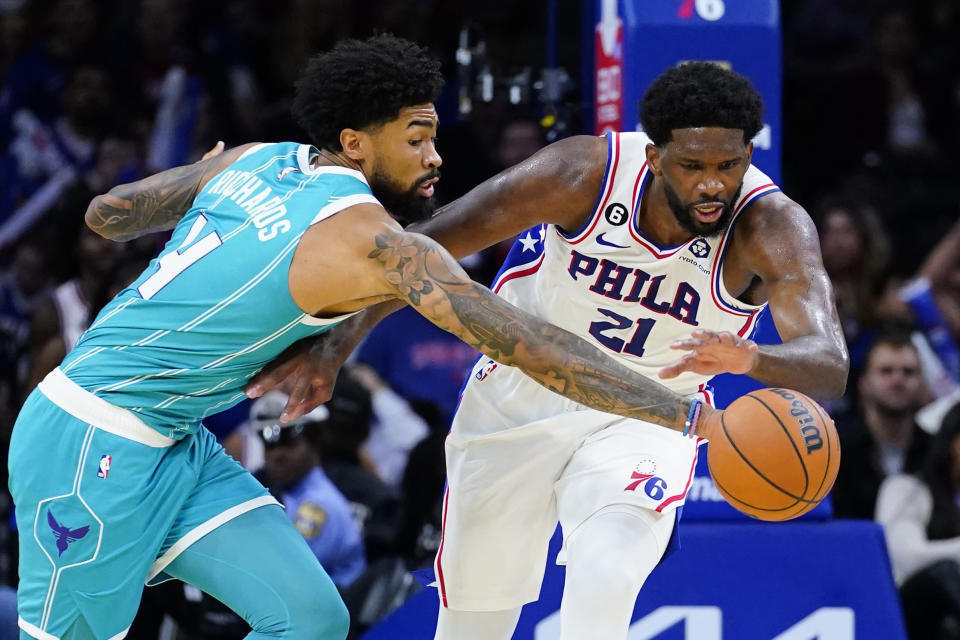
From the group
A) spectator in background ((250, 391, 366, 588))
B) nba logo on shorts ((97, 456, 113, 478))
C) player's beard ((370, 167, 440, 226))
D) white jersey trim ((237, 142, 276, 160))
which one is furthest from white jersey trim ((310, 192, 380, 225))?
spectator in background ((250, 391, 366, 588))

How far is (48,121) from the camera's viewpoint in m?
9.36

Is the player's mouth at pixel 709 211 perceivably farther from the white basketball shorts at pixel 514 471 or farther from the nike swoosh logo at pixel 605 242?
the white basketball shorts at pixel 514 471

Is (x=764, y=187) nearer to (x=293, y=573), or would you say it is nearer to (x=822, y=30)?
(x=293, y=573)

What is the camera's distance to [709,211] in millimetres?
4113

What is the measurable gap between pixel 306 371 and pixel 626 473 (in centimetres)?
102

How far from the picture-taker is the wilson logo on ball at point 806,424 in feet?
11.9

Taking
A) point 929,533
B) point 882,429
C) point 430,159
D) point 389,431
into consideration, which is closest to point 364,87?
point 430,159

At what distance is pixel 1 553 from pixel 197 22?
4.73m

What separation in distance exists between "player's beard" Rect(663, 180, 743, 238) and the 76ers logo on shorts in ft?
2.38

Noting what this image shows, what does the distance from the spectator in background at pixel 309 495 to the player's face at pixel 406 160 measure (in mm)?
2481

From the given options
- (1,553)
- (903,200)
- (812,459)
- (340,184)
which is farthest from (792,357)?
(903,200)

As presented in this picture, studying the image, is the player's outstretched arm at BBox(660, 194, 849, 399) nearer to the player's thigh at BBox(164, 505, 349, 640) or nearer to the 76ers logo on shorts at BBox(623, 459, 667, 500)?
the 76ers logo on shorts at BBox(623, 459, 667, 500)

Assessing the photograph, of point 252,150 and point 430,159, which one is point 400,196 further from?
point 252,150

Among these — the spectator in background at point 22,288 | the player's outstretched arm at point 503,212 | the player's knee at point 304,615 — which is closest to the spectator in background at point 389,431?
the spectator in background at point 22,288
